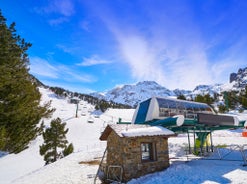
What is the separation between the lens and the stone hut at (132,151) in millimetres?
11594

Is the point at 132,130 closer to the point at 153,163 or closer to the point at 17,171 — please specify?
the point at 153,163

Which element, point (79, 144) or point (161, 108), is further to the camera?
point (79, 144)

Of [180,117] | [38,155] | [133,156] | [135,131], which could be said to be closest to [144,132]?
[135,131]

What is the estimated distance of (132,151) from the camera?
11883 mm

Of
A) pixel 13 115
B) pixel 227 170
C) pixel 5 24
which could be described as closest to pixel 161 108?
pixel 227 170

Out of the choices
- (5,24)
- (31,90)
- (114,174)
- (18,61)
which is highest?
(5,24)

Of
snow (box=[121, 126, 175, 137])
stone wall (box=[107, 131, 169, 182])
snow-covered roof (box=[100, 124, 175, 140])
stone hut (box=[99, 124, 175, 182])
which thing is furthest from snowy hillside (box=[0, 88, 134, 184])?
snow (box=[121, 126, 175, 137])

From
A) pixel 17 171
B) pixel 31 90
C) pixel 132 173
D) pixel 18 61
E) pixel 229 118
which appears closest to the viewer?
pixel 132 173

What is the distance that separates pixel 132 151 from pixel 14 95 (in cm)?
885

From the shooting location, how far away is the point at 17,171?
2697 centimetres

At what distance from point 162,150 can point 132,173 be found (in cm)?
295

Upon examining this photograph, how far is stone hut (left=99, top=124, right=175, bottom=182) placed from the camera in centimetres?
1159

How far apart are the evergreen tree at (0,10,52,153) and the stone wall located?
254 inches

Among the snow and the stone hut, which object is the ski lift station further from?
the stone hut
